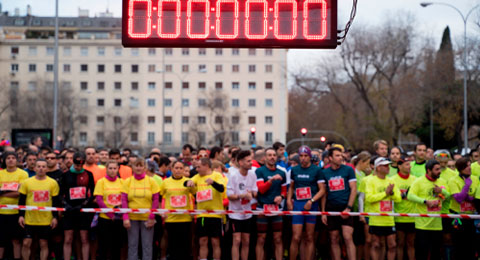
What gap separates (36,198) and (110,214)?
52.3 inches

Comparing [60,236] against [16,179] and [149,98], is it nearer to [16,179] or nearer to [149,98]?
[16,179]

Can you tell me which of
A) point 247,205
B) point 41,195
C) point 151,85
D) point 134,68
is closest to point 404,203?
point 247,205

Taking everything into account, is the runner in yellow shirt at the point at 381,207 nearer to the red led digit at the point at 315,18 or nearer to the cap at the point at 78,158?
the red led digit at the point at 315,18

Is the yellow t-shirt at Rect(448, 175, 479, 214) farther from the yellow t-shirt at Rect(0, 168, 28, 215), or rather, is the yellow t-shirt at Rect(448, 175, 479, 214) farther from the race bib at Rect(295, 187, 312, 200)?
the yellow t-shirt at Rect(0, 168, 28, 215)

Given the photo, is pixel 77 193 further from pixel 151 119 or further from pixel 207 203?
pixel 151 119

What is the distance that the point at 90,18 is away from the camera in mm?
100625

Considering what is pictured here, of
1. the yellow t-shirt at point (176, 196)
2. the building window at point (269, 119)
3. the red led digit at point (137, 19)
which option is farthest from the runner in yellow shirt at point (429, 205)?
the building window at point (269, 119)

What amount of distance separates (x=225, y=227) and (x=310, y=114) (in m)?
79.4

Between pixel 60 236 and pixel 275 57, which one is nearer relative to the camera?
pixel 60 236

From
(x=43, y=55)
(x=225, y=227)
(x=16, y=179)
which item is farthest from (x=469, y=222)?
(x=43, y=55)

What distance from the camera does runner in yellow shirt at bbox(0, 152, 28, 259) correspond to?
1089 cm

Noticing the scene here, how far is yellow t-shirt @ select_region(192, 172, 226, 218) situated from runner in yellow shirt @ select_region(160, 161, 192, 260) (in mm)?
211

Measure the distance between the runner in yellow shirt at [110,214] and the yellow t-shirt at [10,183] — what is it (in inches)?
58.5

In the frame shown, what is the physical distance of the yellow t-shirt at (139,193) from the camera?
10.7 meters
